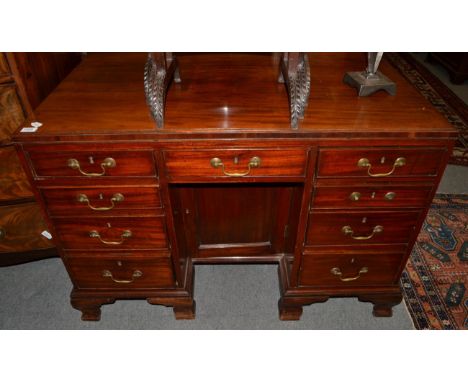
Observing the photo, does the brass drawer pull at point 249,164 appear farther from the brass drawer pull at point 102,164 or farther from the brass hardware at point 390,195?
the brass hardware at point 390,195

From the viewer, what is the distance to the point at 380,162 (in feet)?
4.40

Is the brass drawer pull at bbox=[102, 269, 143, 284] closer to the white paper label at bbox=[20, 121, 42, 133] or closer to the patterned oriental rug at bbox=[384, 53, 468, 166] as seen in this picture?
the white paper label at bbox=[20, 121, 42, 133]

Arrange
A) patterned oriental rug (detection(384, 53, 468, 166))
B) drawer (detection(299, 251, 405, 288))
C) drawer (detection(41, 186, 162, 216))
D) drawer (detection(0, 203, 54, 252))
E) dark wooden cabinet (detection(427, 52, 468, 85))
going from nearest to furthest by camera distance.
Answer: drawer (detection(41, 186, 162, 216)) → drawer (detection(299, 251, 405, 288)) → drawer (detection(0, 203, 54, 252)) → patterned oriental rug (detection(384, 53, 468, 166)) → dark wooden cabinet (detection(427, 52, 468, 85))

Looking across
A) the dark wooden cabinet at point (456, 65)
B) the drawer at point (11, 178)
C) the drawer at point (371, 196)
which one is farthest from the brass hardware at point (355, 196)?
the dark wooden cabinet at point (456, 65)

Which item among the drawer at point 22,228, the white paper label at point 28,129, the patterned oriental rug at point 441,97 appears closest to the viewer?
the white paper label at point 28,129

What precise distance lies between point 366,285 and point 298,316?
40 cm

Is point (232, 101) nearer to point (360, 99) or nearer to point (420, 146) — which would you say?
point (360, 99)

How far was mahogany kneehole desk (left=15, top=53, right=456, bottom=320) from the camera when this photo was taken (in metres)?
1.28

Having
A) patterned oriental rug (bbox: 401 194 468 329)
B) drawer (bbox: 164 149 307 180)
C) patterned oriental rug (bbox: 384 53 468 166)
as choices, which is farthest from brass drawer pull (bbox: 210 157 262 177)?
patterned oriental rug (bbox: 384 53 468 166)

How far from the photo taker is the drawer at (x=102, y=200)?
4.61ft

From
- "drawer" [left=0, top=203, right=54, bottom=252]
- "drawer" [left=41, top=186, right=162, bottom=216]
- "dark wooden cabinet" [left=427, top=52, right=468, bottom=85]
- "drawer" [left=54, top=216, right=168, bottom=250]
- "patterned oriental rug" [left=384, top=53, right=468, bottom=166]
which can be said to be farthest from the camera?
"dark wooden cabinet" [left=427, top=52, right=468, bottom=85]

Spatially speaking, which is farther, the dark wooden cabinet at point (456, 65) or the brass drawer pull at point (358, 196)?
the dark wooden cabinet at point (456, 65)

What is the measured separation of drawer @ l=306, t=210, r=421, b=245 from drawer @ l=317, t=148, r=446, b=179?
0.67 ft

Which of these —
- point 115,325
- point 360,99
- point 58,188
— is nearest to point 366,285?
point 360,99
